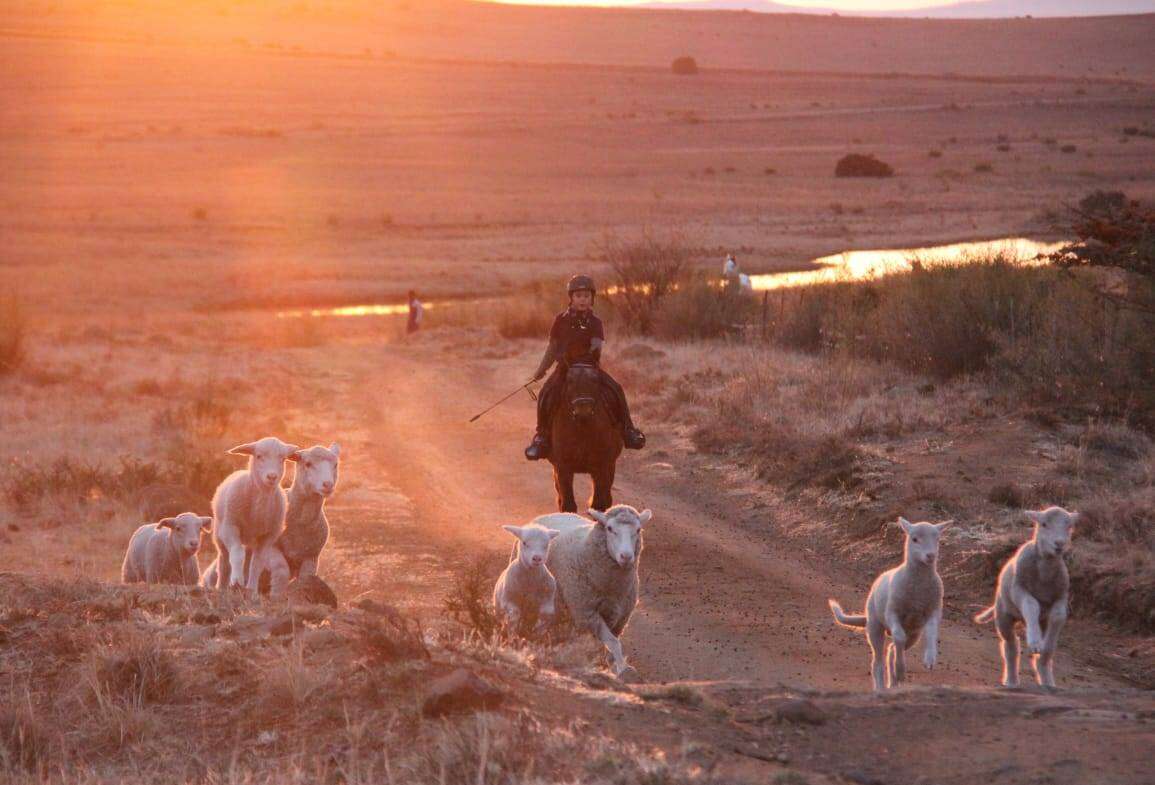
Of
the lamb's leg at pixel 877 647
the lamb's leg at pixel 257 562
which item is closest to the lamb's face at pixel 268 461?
the lamb's leg at pixel 257 562

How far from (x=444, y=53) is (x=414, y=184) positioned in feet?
274

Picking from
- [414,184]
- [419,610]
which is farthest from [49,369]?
[414,184]

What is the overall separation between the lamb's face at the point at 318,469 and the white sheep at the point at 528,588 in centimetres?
161

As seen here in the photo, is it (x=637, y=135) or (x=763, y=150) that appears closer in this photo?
(x=763, y=150)

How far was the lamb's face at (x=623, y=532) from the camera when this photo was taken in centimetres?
988

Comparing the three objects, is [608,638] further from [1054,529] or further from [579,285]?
[579,285]

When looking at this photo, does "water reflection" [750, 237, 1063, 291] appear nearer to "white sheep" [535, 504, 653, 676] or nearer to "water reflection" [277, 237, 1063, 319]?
"water reflection" [277, 237, 1063, 319]

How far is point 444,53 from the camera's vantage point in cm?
15475

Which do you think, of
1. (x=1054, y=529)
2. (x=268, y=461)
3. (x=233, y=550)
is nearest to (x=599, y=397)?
(x=268, y=461)

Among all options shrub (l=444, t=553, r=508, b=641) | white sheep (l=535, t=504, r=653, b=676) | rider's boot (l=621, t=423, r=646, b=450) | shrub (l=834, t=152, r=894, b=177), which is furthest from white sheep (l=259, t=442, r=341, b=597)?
shrub (l=834, t=152, r=894, b=177)

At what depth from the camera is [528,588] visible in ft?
34.9

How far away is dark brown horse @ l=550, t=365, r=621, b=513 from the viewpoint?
1333 cm

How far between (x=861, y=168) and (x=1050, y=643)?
69557mm

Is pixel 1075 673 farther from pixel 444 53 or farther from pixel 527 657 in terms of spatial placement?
pixel 444 53
